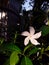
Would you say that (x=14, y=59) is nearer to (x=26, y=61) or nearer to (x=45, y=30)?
(x=26, y=61)

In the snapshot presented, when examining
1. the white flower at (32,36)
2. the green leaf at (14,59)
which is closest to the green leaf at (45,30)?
the white flower at (32,36)

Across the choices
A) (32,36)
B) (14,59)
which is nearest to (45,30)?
(32,36)

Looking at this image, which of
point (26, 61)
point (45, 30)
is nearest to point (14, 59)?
point (26, 61)

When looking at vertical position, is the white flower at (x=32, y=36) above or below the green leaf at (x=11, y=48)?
above

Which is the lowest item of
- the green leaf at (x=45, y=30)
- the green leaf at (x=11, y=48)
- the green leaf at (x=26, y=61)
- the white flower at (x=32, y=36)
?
the green leaf at (x=26, y=61)

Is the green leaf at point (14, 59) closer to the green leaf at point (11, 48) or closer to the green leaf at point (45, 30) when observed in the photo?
the green leaf at point (11, 48)

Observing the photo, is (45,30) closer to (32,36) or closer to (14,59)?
(32,36)

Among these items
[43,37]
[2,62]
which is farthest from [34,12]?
[2,62]

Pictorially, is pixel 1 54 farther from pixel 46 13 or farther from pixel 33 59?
pixel 46 13

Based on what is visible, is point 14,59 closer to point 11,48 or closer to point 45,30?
point 11,48

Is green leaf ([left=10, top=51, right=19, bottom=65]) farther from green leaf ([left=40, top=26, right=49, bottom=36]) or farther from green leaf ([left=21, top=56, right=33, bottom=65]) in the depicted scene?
green leaf ([left=40, top=26, right=49, bottom=36])

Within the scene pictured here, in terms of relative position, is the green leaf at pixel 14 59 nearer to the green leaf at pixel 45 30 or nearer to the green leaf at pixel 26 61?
the green leaf at pixel 26 61

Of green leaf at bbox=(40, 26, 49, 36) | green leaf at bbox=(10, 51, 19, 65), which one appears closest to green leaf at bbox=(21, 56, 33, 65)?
green leaf at bbox=(10, 51, 19, 65)
